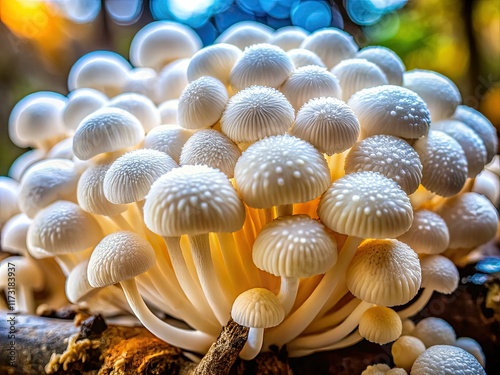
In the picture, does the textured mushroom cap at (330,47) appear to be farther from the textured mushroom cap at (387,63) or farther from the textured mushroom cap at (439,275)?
the textured mushroom cap at (439,275)

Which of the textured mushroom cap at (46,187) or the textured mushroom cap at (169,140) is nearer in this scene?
the textured mushroom cap at (169,140)

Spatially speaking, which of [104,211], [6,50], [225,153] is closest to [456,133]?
[225,153]

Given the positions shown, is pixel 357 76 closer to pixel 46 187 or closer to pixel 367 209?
pixel 367 209

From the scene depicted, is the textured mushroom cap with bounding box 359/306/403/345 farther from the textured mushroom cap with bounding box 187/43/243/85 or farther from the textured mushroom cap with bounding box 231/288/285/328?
the textured mushroom cap with bounding box 187/43/243/85

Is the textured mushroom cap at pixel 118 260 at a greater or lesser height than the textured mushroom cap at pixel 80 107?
lesser

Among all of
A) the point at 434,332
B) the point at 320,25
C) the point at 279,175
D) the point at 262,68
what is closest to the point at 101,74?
the point at 262,68

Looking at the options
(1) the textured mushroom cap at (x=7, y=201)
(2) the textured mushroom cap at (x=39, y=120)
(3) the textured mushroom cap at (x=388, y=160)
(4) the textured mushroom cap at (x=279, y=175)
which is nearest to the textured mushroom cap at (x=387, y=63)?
(3) the textured mushroom cap at (x=388, y=160)

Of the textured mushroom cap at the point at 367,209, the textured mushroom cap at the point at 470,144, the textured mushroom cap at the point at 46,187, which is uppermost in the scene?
the textured mushroom cap at the point at 367,209
